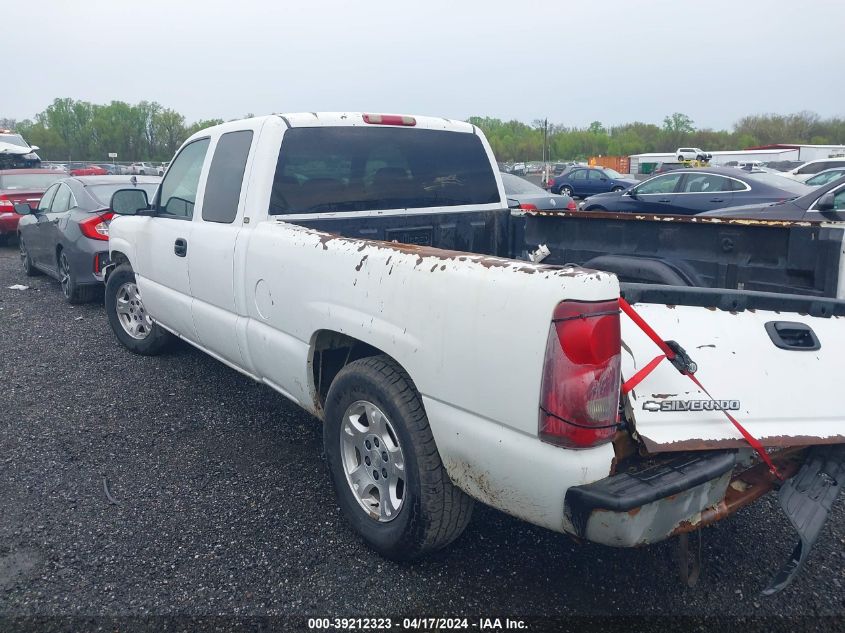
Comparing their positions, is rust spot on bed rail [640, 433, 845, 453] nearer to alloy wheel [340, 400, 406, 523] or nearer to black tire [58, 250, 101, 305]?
alloy wheel [340, 400, 406, 523]

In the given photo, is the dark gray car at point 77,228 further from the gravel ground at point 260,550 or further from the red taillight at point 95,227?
the gravel ground at point 260,550

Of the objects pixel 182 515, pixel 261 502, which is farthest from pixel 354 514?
pixel 182 515

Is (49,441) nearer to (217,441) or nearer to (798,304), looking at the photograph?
(217,441)

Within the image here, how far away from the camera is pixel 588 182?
28453 millimetres

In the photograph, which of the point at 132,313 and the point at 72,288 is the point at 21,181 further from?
the point at 132,313

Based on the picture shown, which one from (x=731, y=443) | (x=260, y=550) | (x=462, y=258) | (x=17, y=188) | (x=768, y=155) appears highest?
(x=768, y=155)

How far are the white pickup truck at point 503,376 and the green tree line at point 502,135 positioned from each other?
69972mm

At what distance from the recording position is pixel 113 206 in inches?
204

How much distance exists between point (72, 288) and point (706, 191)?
10592 mm

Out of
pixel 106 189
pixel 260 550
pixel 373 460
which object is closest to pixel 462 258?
pixel 373 460

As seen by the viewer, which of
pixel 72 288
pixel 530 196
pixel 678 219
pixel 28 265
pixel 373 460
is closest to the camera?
pixel 373 460

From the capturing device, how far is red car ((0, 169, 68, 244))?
41.2 feet

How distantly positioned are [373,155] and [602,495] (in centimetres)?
270

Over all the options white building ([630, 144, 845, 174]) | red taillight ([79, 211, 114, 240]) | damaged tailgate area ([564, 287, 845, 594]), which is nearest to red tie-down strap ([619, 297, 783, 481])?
damaged tailgate area ([564, 287, 845, 594])
